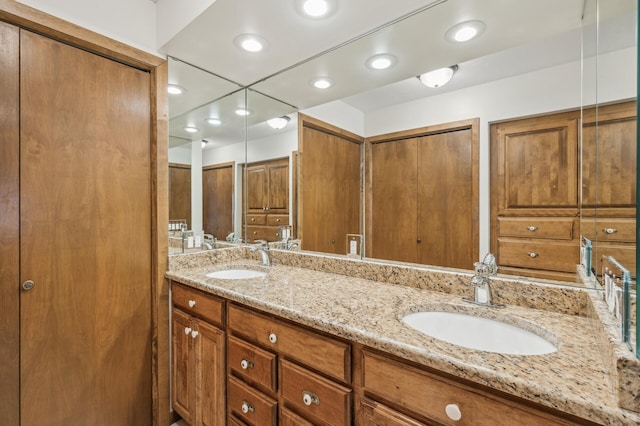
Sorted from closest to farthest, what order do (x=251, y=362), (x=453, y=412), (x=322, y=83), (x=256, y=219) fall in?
(x=453, y=412), (x=251, y=362), (x=322, y=83), (x=256, y=219)

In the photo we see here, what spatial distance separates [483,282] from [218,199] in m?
1.94

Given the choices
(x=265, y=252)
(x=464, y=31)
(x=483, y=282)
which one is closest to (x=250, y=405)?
(x=265, y=252)

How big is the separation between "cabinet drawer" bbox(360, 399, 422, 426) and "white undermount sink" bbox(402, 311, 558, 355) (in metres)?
0.29

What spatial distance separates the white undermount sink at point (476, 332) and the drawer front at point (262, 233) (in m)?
1.35

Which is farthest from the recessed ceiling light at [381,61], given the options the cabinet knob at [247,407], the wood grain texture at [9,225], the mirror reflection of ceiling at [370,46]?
the cabinet knob at [247,407]

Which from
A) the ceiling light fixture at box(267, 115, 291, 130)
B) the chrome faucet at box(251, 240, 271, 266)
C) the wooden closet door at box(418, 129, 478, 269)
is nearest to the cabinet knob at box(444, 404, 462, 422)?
the wooden closet door at box(418, 129, 478, 269)

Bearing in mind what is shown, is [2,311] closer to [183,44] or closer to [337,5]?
[183,44]

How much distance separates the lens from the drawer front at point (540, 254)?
114 centimetres

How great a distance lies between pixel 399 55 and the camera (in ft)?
5.26

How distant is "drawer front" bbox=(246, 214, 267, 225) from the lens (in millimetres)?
2311

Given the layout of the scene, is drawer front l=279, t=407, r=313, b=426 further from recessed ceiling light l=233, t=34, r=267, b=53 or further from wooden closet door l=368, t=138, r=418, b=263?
recessed ceiling light l=233, t=34, r=267, b=53

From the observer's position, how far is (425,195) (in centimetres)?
148

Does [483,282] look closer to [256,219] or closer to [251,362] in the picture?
[251,362]

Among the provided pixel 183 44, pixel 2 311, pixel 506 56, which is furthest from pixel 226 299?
pixel 506 56
